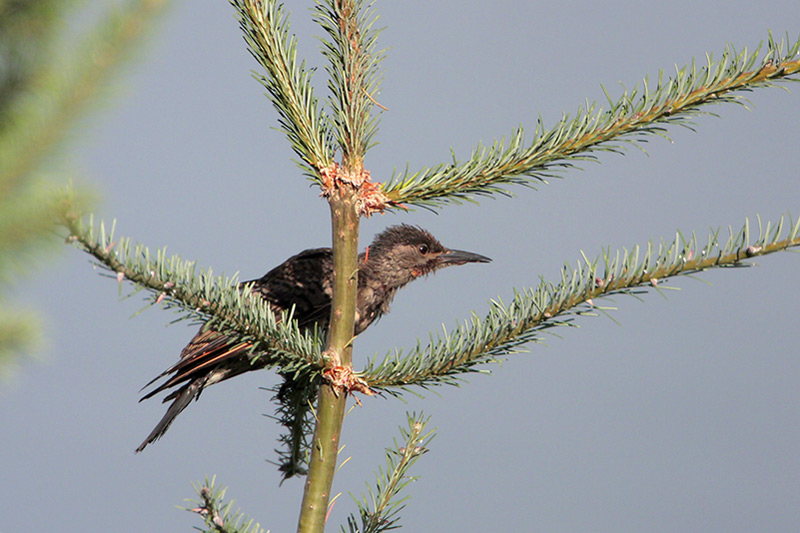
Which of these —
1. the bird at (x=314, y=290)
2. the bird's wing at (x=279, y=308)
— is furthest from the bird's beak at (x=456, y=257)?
the bird's wing at (x=279, y=308)

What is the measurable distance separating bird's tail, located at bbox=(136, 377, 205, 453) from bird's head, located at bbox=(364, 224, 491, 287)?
60.2 inches

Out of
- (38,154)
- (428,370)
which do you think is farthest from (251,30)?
(428,370)

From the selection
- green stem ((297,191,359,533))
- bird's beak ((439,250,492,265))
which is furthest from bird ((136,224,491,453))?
green stem ((297,191,359,533))

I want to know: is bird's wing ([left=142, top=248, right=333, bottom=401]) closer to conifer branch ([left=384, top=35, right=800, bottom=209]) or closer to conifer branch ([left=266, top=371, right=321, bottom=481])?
conifer branch ([left=266, top=371, right=321, bottom=481])

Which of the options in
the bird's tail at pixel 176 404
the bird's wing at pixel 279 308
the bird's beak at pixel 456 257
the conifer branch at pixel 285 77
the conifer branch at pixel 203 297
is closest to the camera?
the conifer branch at pixel 203 297

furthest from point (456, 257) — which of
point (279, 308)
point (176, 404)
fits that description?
point (176, 404)

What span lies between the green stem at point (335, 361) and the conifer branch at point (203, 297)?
10 cm

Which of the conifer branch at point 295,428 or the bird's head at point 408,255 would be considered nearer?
the conifer branch at point 295,428

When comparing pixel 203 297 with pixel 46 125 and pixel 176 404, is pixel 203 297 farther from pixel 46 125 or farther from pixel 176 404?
pixel 176 404

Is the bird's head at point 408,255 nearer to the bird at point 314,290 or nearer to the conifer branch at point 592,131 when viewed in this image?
the bird at point 314,290

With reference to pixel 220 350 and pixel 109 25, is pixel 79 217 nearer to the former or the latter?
pixel 109 25

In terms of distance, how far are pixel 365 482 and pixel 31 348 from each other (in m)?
1.73

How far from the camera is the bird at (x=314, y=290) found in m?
4.59

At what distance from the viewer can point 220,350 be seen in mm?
4641
